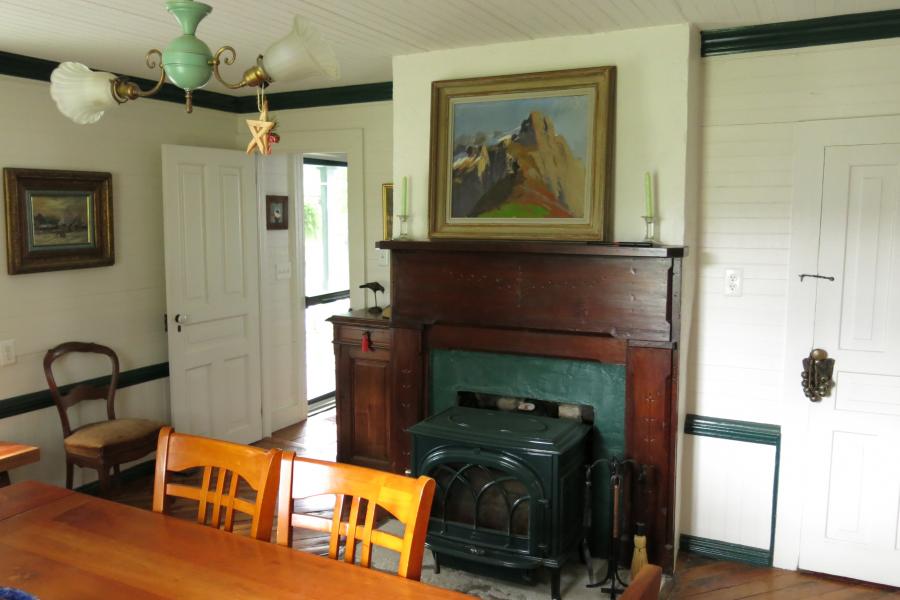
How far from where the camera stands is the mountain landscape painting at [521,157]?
129 inches

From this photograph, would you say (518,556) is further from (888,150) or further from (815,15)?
(815,15)

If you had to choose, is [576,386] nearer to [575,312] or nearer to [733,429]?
[575,312]

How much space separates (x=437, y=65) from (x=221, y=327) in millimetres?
2232

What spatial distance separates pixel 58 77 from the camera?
173 centimetres

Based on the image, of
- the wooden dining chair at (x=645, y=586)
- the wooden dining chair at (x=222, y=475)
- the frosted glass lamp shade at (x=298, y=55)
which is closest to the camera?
the wooden dining chair at (x=645, y=586)

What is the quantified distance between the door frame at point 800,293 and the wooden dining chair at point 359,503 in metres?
2.11

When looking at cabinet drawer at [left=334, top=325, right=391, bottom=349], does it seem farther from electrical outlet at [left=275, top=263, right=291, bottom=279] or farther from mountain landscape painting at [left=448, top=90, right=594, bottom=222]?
electrical outlet at [left=275, top=263, right=291, bottom=279]

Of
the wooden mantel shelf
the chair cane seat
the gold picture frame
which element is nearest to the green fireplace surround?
the wooden mantel shelf

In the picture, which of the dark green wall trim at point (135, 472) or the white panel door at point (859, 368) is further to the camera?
the dark green wall trim at point (135, 472)

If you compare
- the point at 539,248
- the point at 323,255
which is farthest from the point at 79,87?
the point at 323,255

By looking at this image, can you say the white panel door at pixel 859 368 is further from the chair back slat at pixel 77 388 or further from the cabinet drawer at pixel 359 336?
the chair back slat at pixel 77 388

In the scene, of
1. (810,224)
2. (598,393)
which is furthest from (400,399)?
(810,224)

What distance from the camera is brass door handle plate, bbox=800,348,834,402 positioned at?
3.19 m

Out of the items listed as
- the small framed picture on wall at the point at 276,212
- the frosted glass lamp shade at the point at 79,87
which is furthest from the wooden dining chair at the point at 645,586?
the small framed picture on wall at the point at 276,212
